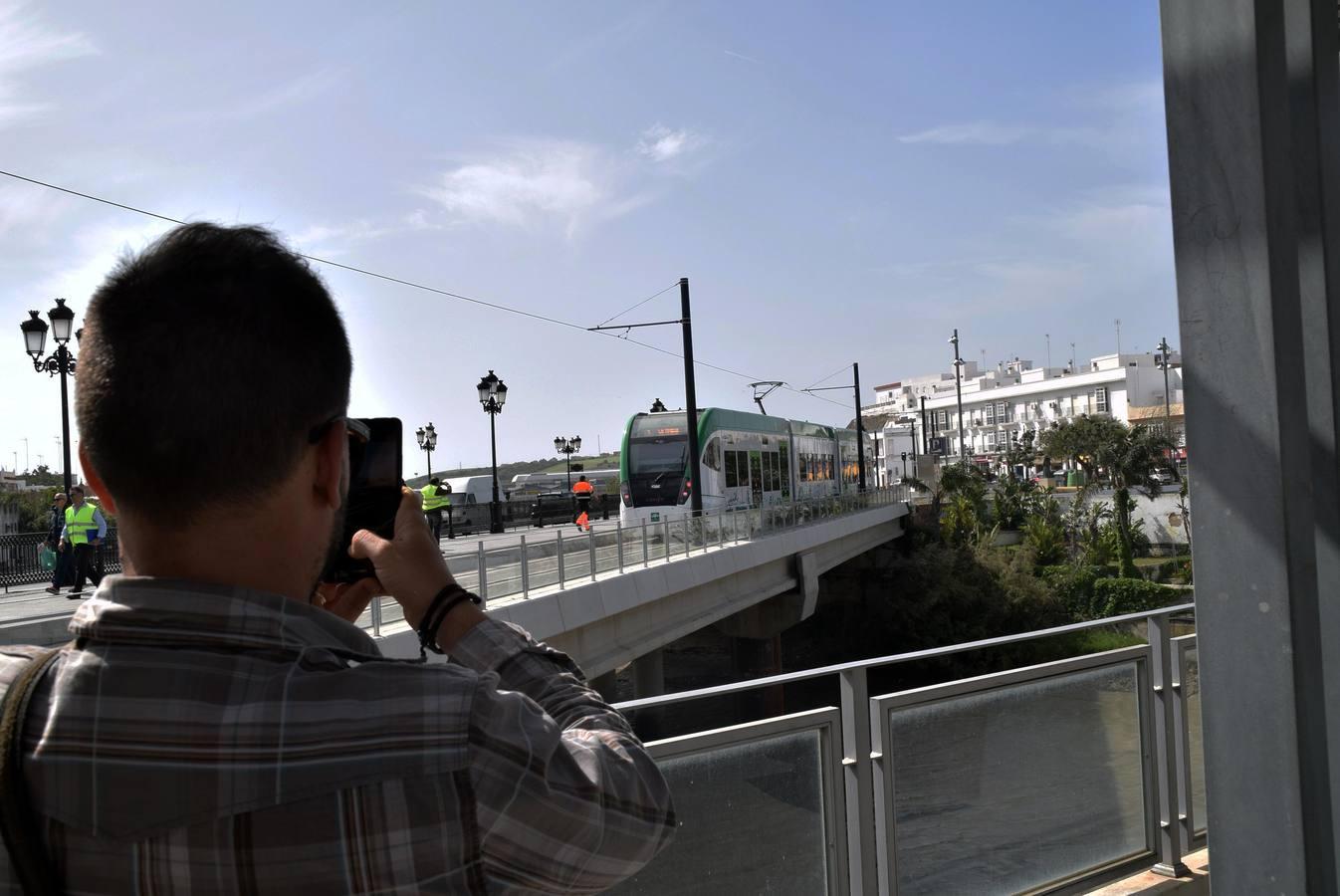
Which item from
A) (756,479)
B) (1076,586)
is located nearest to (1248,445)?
(756,479)

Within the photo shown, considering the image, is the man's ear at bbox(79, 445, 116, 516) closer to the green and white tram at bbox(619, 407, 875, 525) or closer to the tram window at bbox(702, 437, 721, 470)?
the green and white tram at bbox(619, 407, 875, 525)

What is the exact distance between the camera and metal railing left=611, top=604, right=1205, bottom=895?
11.3 ft

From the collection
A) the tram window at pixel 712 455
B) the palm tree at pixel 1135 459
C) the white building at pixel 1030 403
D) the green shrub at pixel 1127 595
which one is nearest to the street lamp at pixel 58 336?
the tram window at pixel 712 455

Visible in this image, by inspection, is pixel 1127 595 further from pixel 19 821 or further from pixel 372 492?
pixel 19 821

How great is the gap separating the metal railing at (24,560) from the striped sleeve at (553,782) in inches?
835

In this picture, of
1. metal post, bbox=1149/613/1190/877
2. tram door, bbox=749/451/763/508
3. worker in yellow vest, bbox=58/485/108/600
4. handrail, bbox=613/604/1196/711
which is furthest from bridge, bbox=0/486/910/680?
metal post, bbox=1149/613/1190/877

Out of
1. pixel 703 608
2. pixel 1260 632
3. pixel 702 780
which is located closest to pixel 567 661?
pixel 702 780

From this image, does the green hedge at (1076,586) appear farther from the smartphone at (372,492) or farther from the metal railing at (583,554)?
the smartphone at (372,492)

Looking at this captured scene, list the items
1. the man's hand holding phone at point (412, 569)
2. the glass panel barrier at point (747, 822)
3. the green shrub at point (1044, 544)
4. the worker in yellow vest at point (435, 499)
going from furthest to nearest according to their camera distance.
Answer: the green shrub at point (1044, 544)
the glass panel barrier at point (747, 822)
the worker in yellow vest at point (435, 499)
the man's hand holding phone at point (412, 569)

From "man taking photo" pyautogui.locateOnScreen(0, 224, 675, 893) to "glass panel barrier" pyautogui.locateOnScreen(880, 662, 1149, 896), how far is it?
2.97 m

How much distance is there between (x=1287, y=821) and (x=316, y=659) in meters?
2.79

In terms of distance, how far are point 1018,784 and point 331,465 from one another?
380 centimetres

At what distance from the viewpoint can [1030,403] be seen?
12019 cm

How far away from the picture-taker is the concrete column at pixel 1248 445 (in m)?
2.96
